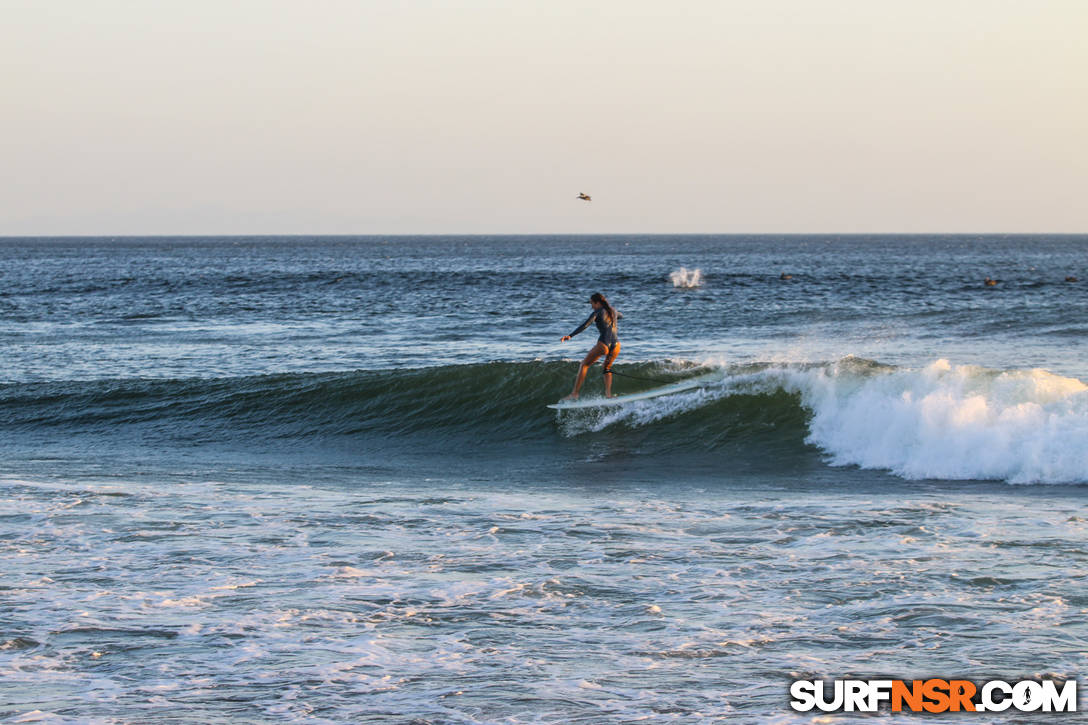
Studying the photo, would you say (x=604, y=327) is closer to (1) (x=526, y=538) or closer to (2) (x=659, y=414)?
(2) (x=659, y=414)

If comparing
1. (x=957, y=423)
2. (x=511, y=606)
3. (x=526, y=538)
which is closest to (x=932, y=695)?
(x=511, y=606)

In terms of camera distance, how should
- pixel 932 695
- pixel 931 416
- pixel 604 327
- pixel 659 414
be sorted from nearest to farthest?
pixel 932 695
pixel 931 416
pixel 604 327
pixel 659 414

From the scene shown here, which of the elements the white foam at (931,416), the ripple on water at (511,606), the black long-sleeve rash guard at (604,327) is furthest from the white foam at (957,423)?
the black long-sleeve rash guard at (604,327)

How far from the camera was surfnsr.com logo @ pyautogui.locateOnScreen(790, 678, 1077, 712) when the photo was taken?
6.09 m

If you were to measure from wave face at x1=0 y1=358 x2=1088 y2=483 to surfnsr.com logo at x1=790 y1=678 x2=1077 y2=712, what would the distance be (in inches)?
291

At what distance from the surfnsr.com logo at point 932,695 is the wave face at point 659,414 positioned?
7.40 metres

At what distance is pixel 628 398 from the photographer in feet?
57.9

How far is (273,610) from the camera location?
25.6 feet

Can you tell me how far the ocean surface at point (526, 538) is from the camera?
21.5 feet

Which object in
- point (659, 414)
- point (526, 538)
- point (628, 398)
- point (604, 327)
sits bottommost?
point (526, 538)

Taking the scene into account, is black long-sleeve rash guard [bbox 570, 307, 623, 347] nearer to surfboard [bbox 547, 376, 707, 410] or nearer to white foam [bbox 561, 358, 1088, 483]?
surfboard [bbox 547, 376, 707, 410]

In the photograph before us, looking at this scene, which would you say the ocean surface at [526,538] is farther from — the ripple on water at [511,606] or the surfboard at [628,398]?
the surfboard at [628,398]

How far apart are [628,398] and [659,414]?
64 cm

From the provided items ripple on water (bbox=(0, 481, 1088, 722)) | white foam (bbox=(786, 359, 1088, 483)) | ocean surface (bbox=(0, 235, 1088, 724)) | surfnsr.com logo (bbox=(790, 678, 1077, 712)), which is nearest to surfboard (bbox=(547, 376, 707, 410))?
ocean surface (bbox=(0, 235, 1088, 724))
